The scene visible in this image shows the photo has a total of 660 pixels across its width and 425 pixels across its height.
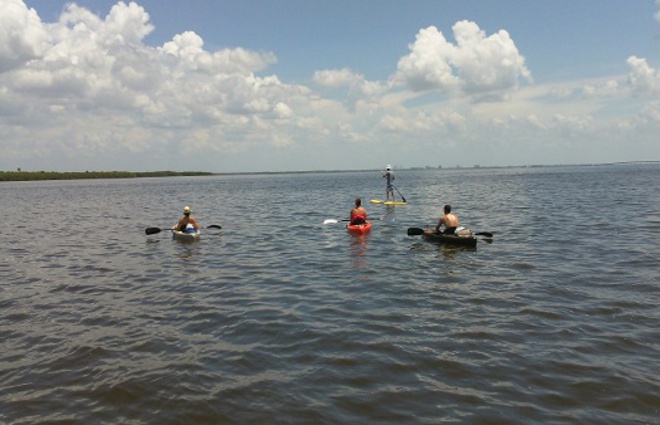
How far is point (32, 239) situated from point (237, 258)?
13.8 meters

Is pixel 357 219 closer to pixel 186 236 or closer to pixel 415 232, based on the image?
pixel 415 232

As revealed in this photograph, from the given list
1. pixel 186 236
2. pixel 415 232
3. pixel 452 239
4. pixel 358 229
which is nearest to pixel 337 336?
pixel 452 239

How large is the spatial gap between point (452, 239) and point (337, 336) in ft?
36.4

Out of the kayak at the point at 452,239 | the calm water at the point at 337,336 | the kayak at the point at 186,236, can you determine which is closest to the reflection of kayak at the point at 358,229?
the kayak at the point at 452,239

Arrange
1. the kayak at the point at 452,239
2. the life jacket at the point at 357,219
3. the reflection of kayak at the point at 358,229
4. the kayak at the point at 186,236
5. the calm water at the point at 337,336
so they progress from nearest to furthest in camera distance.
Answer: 1. the calm water at the point at 337,336
2. the kayak at the point at 452,239
3. the kayak at the point at 186,236
4. the reflection of kayak at the point at 358,229
5. the life jacket at the point at 357,219

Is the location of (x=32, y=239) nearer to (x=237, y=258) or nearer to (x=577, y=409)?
(x=237, y=258)

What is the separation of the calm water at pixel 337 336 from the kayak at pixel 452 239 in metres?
0.55

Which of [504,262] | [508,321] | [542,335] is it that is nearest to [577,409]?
[542,335]

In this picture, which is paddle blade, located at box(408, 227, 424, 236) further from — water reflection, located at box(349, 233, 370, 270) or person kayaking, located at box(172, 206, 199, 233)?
person kayaking, located at box(172, 206, 199, 233)

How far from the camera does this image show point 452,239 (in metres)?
19.1

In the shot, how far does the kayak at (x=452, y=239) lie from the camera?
1859cm

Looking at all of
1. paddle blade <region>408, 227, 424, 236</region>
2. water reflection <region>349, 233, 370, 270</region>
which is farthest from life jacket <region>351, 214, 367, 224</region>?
paddle blade <region>408, 227, 424, 236</region>

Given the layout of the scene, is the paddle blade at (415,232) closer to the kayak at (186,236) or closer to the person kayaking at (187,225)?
the kayak at (186,236)

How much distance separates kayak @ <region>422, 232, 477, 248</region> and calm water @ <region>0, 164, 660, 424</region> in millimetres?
547
